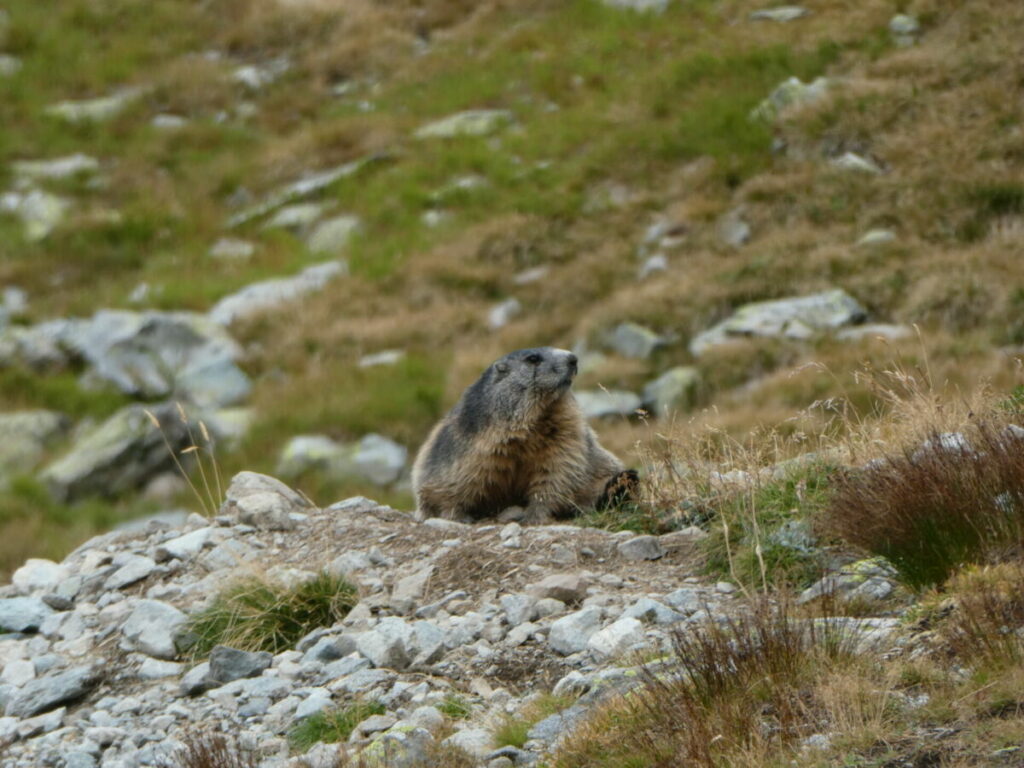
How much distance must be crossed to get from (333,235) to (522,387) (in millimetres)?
14117

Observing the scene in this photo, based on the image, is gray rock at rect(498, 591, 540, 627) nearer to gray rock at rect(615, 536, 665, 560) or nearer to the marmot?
gray rock at rect(615, 536, 665, 560)

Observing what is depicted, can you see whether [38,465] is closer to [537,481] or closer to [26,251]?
[26,251]

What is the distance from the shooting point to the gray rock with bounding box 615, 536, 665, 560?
7.89 metres

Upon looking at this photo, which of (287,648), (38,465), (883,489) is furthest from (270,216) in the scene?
(883,489)

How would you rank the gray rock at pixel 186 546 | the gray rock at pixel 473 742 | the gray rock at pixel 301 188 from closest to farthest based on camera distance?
the gray rock at pixel 473 742, the gray rock at pixel 186 546, the gray rock at pixel 301 188

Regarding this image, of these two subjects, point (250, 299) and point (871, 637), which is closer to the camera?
point (871, 637)

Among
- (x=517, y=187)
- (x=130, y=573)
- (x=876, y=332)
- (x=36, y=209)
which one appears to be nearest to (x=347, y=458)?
(x=517, y=187)

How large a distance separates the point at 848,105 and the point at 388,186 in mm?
8404

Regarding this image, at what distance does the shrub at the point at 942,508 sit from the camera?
5754 mm

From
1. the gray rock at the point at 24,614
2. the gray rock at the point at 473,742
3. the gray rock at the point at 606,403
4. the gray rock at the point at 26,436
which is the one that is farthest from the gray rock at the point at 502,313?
the gray rock at the point at 473,742

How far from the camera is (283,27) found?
29547 millimetres

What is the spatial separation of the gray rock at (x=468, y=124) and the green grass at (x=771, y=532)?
17.8 metres

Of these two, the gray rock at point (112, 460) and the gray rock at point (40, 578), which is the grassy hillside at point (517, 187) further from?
the gray rock at point (40, 578)

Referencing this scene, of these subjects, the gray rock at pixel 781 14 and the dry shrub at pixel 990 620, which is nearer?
the dry shrub at pixel 990 620
